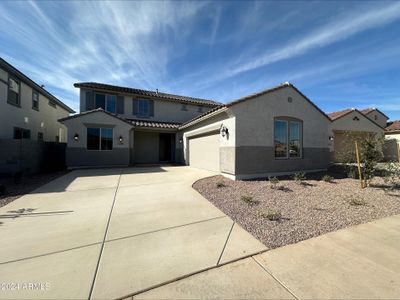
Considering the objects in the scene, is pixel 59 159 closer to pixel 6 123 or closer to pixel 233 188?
pixel 6 123

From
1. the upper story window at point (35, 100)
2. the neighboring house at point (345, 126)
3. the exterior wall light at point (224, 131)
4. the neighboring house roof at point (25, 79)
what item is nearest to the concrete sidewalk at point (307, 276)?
the exterior wall light at point (224, 131)

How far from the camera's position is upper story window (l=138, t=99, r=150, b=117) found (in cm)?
1623

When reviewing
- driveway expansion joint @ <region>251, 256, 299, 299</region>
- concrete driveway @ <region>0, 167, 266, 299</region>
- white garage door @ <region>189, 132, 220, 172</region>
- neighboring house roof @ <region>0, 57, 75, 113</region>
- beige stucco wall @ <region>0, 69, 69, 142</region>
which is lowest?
driveway expansion joint @ <region>251, 256, 299, 299</region>

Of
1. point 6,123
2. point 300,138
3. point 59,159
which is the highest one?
point 6,123

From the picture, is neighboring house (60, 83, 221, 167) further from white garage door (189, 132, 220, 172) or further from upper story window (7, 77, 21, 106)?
upper story window (7, 77, 21, 106)

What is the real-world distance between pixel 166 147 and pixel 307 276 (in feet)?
51.2

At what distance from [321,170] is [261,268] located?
1041 cm

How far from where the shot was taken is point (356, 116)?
16984 mm

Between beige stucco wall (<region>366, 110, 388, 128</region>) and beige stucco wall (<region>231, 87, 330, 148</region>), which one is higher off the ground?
beige stucco wall (<region>366, 110, 388, 128</region>)

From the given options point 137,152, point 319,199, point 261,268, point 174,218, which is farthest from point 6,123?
point 319,199

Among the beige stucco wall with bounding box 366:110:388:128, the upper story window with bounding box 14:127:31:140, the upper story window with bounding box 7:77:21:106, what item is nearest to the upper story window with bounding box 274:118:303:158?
the upper story window with bounding box 7:77:21:106

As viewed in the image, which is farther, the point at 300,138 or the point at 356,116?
the point at 356,116

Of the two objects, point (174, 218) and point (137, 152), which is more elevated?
point (137, 152)

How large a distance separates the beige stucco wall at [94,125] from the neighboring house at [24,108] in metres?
2.73
